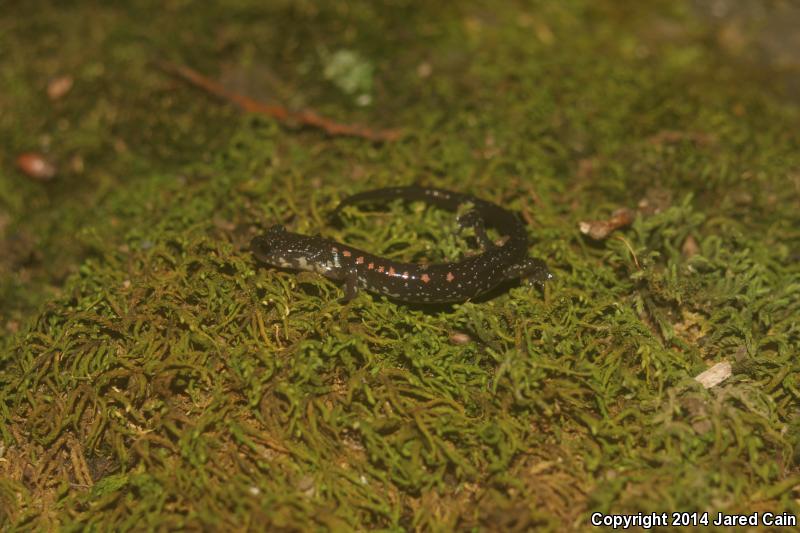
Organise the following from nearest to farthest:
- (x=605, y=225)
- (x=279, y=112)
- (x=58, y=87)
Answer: (x=605, y=225) < (x=279, y=112) < (x=58, y=87)

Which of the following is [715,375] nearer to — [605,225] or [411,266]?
[605,225]

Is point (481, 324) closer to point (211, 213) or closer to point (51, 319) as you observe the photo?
point (211, 213)

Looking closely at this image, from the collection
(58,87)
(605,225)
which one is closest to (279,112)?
(58,87)

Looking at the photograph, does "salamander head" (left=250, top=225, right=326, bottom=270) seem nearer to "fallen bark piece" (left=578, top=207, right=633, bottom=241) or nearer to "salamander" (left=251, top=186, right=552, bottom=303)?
"salamander" (left=251, top=186, right=552, bottom=303)

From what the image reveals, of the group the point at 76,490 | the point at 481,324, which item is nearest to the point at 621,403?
the point at 481,324

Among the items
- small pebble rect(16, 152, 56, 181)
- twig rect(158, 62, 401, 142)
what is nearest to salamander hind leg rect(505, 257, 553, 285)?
twig rect(158, 62, 401, 142)

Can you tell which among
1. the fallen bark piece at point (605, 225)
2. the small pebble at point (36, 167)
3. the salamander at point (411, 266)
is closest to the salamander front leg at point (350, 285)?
the salamander at point (411, 266)
